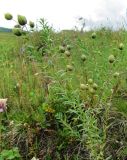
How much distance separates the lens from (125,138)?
343 centimetres

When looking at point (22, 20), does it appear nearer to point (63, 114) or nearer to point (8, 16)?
point (8, 16)

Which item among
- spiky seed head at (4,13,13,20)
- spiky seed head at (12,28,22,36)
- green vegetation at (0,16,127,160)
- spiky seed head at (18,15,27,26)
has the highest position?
spiky seed head at (4,13,13,20)

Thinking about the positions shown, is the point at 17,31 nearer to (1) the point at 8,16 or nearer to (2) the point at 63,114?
(1) the point at 8,16

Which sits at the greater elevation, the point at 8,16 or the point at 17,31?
the point at 8,16

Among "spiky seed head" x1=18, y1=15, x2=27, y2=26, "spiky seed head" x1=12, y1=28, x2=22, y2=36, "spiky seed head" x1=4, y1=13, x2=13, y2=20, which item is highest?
"spiky seed head" x1=4, y1=13, x2=13, y2=20

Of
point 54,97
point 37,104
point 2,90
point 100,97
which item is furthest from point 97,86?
point 2,90

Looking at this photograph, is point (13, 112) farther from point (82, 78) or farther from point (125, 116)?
point (125, 116)

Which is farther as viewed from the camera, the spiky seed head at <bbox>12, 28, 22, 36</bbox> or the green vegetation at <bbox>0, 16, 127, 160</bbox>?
the green vegetation at <bbox>0, 16, 127, 160</bbox>

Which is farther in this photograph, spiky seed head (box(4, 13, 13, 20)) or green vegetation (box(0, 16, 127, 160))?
green vegetation (box(0, 16, 127, 160))

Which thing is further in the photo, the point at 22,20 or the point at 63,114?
the point at 63,114

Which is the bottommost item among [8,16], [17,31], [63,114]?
[63,114]

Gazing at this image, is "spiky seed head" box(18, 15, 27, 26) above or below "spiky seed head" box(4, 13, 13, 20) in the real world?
below

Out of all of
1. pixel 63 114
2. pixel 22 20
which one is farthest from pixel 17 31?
pixel 63 114

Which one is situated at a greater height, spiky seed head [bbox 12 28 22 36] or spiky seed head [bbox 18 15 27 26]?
spiky seed head [bbox 18 15 27 26]
